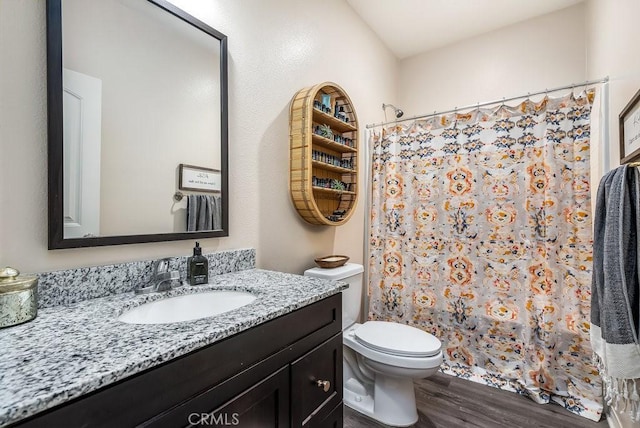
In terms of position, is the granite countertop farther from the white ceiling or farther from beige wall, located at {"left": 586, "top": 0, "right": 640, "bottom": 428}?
the white ceiling

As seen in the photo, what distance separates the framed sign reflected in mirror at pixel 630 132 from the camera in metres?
1.10

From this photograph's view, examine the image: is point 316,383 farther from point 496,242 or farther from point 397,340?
point 496,242

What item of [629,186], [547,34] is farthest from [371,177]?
[547,34]

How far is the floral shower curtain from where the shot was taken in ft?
5.78

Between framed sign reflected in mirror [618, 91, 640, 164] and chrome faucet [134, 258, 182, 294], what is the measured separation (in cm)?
171

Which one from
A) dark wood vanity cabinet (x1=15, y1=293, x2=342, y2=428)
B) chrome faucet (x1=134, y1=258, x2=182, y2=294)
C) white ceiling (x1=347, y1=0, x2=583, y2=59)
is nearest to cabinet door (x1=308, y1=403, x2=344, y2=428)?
dark wood vanity cabinet (x1=15, y1=293, x2=342, y2=428)

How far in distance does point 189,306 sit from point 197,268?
150 mm

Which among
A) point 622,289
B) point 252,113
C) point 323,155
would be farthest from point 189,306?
point 622,289

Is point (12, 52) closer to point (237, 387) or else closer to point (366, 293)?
point (237, 387)

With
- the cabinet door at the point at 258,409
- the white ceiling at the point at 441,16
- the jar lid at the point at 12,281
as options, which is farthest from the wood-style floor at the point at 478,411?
the white ceiling at the point at 441,16

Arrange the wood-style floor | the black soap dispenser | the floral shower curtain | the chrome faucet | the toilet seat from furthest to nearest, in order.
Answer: the floral shower curtain → the wood-style floor → the toilet seat → the black soap dispenser → the chrome faucet

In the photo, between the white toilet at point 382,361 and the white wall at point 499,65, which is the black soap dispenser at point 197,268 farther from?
the white wall at point 499,65

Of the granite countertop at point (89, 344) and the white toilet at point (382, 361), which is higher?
the granite countertop at point (89, 344)

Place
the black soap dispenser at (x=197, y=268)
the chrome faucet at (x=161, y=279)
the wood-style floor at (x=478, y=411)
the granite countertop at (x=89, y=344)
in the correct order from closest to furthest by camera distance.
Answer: the granite countertop at (x=89, y=344)
the chrome faucet at (x=161, y=279)
the black soap dispenser at (x=197, y=268)
the wood-style floor at (x=478, y=411)
